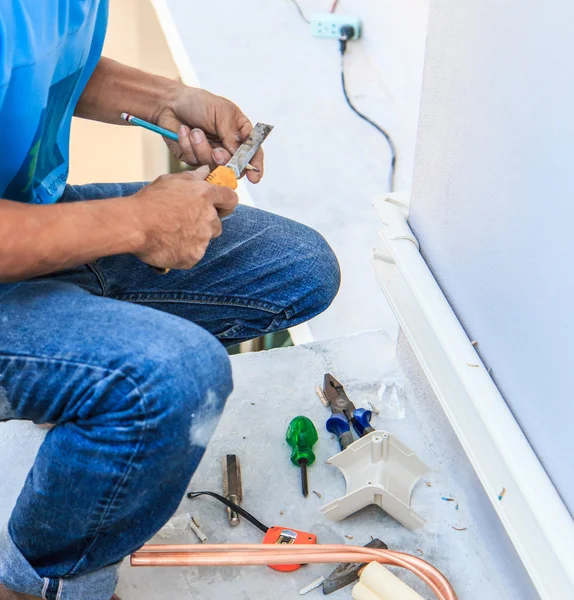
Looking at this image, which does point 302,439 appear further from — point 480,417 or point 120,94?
point 120,94

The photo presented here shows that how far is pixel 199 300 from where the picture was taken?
4.17 feet

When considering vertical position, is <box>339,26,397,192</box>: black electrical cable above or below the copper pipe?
above

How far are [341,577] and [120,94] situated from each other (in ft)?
2.74

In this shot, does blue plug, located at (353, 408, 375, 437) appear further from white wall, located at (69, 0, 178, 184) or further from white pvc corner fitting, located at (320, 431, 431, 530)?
white wall, located at (69, 0, 178, 184)

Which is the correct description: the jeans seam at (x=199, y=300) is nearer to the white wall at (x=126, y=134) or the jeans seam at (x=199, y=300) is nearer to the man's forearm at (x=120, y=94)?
the man's forearm at (x=120, y=94)

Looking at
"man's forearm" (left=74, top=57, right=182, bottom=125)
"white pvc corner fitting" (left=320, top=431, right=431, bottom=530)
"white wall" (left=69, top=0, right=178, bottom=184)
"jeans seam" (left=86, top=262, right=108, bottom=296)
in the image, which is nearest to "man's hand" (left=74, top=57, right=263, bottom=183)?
"man's forearm" (left=74, top=57, right=182, bottom=125)

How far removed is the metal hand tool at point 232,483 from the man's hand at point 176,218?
415 millimetres

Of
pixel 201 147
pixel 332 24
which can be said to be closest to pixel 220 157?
pixel 201 147

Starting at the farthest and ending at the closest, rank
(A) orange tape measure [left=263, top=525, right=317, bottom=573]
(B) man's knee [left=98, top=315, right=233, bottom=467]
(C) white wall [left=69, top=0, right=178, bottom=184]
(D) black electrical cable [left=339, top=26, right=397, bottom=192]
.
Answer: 1. (C) white wall [left=69, top=0, right=178, bottom=184]
2. (D) black electrical cable [left=339, top=26, right=397, bottom=192]
3. (A) orange tape measure [left=263, top=525, right=317, bottom=573]
4. (B) man's knee [left=98, top=315, right=233, bottom=467]

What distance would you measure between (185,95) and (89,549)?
727mm

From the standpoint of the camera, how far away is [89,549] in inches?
37.0

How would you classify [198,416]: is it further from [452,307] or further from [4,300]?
[452,307]

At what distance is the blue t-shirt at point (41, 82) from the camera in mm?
930

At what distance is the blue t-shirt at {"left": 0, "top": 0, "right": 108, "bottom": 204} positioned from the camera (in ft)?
3.05
